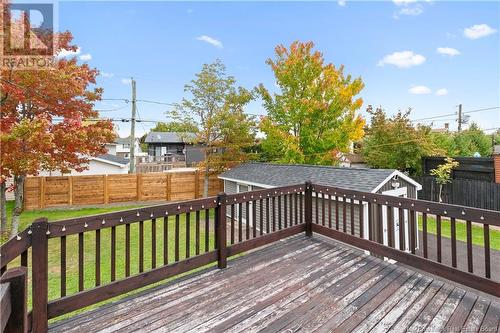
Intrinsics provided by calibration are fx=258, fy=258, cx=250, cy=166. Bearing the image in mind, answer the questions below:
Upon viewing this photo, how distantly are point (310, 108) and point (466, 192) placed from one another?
7.90 metres

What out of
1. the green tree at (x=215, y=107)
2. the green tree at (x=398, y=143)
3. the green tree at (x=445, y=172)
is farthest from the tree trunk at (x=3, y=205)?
the green tree at (x=445, y=172)

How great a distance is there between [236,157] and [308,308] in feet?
35.5

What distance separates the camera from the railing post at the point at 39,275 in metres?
1.96

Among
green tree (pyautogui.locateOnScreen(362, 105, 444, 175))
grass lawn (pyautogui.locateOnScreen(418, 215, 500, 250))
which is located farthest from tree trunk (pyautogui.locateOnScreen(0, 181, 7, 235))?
green tree (pyautogui.locateOnScreen(362, 105, 444, 175))

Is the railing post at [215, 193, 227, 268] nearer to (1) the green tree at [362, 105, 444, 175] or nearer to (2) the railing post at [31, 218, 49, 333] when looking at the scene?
(2) the railing post at [31, 218, 49, 333]

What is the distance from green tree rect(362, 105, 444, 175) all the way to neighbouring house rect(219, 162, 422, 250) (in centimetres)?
526

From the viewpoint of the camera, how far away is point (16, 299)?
1198 millimetres

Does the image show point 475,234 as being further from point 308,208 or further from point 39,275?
point 39,275

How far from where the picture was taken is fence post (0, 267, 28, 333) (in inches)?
46.6

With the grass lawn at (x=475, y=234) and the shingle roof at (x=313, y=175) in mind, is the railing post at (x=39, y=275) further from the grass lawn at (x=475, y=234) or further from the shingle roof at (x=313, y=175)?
the grass lawn at (x=475, y=234)

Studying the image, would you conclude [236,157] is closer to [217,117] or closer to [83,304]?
[217,117]

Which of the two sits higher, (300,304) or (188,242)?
(188,242)

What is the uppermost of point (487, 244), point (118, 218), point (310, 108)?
point (310, 108)

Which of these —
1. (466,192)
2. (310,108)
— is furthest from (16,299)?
(466,192)
